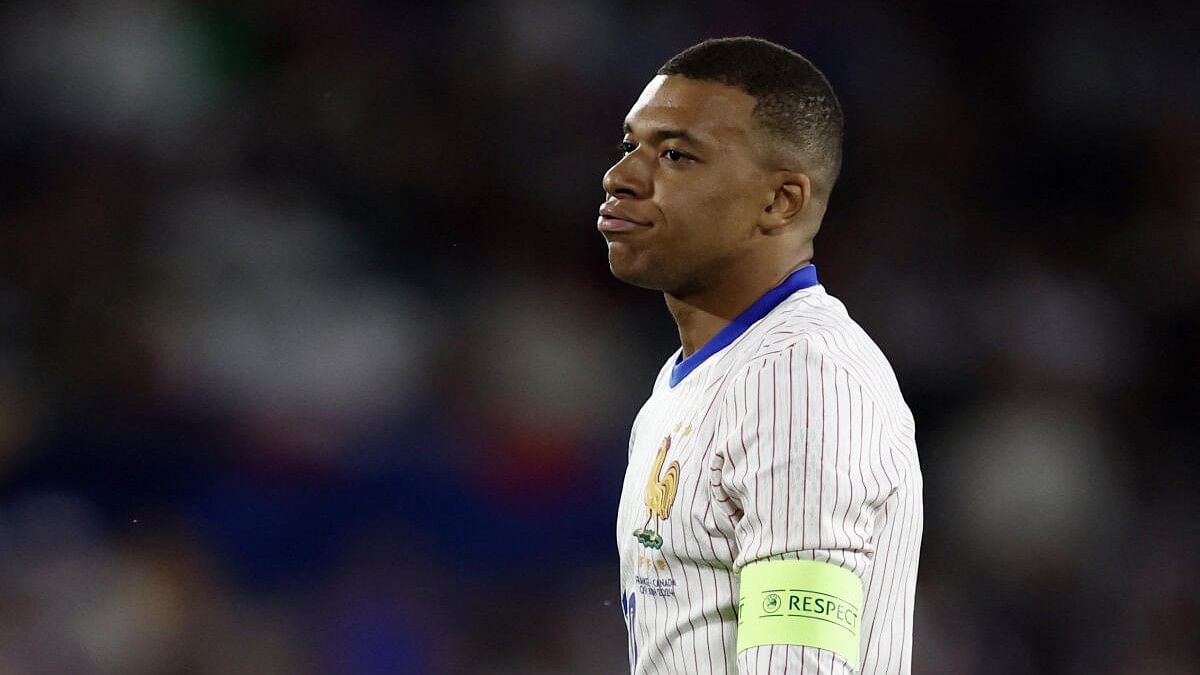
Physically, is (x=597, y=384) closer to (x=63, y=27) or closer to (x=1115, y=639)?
(x=1115, y=639)

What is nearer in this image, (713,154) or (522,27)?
(713,154)

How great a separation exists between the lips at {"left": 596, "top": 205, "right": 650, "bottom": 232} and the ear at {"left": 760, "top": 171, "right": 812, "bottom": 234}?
178 millimetres

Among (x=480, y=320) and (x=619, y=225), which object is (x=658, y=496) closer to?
(x=619, y=225)

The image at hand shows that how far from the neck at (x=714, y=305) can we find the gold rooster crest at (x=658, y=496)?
234mm

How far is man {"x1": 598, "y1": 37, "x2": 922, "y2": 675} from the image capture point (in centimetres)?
160

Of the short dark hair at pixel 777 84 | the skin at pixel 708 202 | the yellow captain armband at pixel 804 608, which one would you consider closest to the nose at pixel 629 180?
the skin at pixel 708 202

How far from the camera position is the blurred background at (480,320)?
4.37 metres

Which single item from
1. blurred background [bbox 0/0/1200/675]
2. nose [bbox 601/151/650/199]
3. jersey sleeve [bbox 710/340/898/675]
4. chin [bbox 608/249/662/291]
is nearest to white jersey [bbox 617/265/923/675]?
jersey sleeve [bbox 710/340/898/675]

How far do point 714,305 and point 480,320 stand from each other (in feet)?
8.97

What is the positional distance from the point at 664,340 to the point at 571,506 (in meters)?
0.66

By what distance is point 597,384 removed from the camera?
15.6 ft

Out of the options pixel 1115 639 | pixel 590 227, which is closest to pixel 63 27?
pixel 590 227

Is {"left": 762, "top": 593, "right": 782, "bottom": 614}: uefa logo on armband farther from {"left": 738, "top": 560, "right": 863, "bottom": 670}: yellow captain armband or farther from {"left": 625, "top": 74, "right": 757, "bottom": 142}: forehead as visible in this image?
{"left": 625, "top": 74, "right": 757, "bottom": 142}: forehead

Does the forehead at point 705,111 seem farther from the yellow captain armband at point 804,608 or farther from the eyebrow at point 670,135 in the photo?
the yellow captain armband at point 804,608
